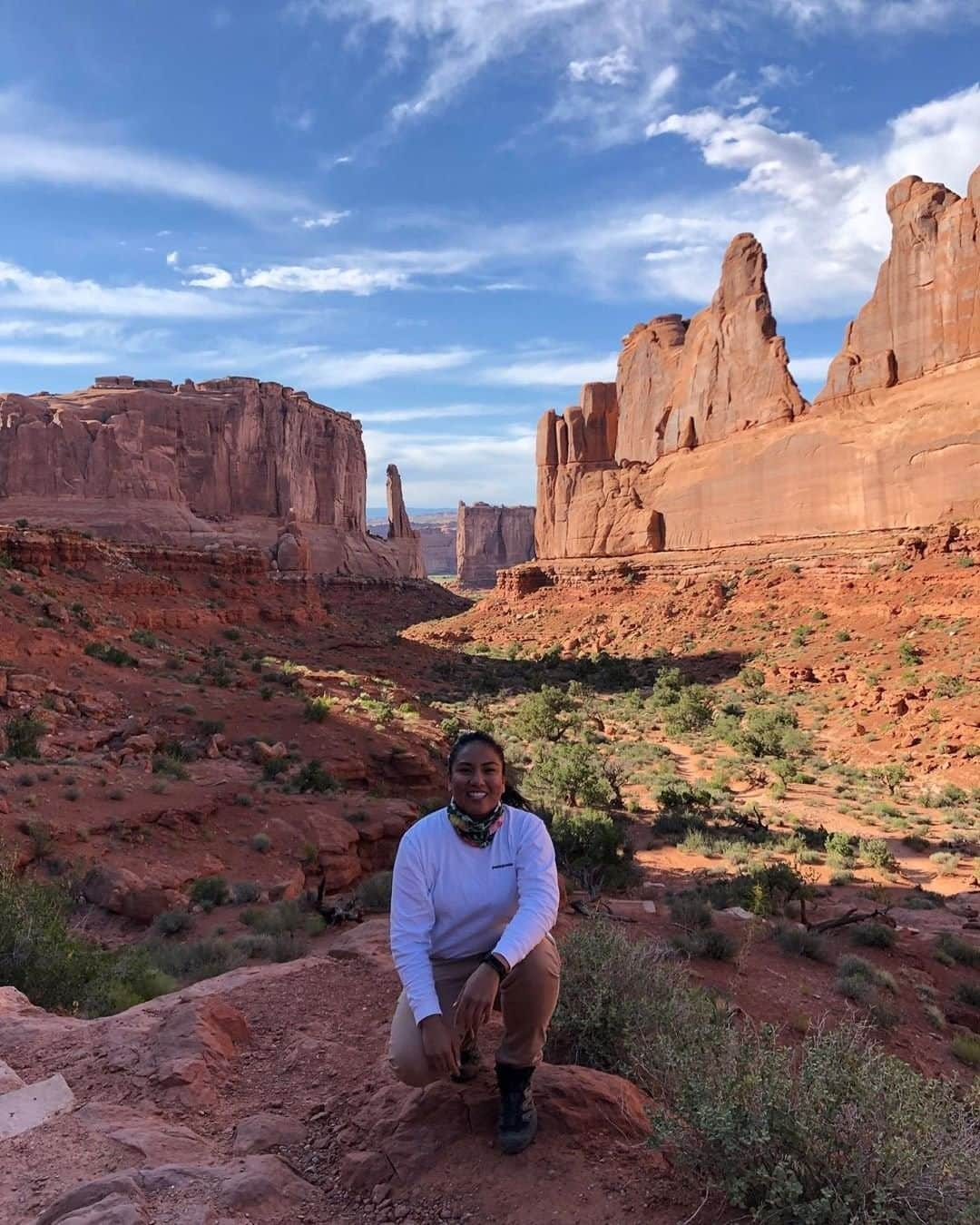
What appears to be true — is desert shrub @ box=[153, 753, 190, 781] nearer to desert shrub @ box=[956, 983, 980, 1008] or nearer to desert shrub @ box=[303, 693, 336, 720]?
desert shrub @ box=[303, 693, 336, 720]

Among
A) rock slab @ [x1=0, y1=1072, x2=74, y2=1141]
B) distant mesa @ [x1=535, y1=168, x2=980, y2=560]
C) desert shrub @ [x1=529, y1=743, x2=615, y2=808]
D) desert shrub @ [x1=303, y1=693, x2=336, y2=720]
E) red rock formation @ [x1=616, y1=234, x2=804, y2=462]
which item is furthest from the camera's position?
red rock formation @ [x1=616, y1=234, x2=804, y2=462]

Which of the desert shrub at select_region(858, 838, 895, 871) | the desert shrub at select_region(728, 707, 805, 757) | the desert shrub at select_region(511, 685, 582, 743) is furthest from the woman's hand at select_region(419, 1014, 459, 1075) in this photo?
the desert shrub at select_region(511, 685, 582, 743)

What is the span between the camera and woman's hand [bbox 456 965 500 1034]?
8.59 feet

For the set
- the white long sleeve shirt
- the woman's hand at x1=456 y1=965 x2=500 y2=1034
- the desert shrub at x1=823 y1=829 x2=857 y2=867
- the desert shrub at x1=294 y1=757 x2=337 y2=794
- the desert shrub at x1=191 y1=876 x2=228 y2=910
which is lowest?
the desert shrub at x1=823 y1=829 x2=857 y2=867

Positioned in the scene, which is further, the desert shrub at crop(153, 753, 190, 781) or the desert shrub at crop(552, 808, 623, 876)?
the desert shrub at crop(153, 753, 190, 781)

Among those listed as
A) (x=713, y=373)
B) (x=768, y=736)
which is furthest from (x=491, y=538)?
A: (x=768, y=736)

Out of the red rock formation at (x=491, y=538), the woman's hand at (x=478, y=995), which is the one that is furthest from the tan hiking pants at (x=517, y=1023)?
the red rock formation at (x=491, y=538)

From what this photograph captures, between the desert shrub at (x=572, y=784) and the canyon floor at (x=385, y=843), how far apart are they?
0.07 m

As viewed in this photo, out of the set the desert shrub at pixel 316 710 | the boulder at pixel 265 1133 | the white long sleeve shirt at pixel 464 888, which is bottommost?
the desert shrub at pixel 316 710

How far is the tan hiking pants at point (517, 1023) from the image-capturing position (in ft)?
9.04

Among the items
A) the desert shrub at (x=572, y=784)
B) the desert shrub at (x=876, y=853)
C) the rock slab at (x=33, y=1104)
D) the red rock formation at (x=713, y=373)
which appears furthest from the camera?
the red rock formation at (x=713, y=373)

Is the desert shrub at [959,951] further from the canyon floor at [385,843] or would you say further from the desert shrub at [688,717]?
the desert shrub at [688,717]

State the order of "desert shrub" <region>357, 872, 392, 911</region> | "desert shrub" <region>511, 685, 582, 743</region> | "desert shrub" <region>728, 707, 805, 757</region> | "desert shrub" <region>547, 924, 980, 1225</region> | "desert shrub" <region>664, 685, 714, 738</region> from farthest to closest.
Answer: "desert shrub" <region>664, 685, 714, 738</region> → "desert shrub" <region>511, 685, 582, 743</region> → "desert shrub" <region>728, 707, 805, 757</region> → "desert shrub" <region>357, 872, 392, 911</region> → "desert shrub" <region>547, 924, 980, 1225</region>

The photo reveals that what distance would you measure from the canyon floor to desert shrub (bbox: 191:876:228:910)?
0.10ft
